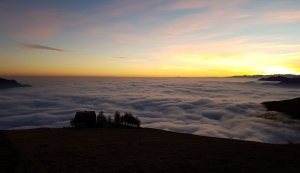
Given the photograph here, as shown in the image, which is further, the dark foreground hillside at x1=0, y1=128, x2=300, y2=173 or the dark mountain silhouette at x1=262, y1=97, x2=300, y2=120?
the dark mountain silhouette at x1=262, y1=97, x2=300, y2=120

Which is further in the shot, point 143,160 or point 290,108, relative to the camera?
point 290,108

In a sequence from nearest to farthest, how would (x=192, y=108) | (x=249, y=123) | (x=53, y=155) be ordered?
(x=53, y=155) → (x=249, y=123) → (x=192, y=108)

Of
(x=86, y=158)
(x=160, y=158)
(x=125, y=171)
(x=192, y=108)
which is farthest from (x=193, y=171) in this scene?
(x=192, y=108)

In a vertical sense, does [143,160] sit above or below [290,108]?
above

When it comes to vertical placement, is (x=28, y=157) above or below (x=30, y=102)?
above

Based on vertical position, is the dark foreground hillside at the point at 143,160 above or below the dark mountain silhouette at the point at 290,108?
above

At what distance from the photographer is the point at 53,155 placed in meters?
19.3

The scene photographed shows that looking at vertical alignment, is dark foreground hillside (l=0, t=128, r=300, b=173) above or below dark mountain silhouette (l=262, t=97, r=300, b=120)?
above

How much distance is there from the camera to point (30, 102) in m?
190

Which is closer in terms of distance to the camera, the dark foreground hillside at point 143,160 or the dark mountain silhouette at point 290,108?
the dark foreground hillside at point 143,160

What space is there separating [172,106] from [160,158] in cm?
14720

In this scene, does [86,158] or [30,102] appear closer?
[86,158]

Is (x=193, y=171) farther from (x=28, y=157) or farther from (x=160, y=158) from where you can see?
(x=28, y=157)

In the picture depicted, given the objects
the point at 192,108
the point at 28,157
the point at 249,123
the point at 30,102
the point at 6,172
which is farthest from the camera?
the point at 30,102
